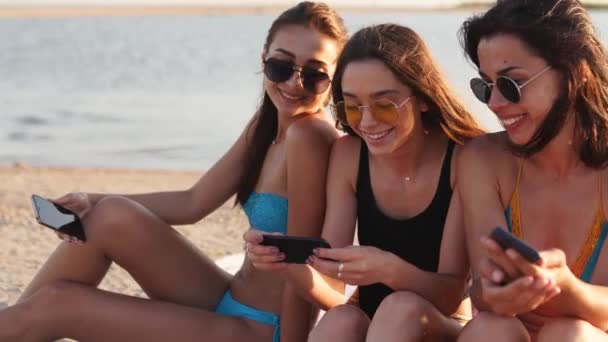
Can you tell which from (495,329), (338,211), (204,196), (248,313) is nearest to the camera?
(495,329)

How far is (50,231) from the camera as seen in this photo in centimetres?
830

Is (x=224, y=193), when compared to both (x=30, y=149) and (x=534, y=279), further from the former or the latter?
(x=30, y=149)

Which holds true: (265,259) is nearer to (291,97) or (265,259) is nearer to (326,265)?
(326,265)

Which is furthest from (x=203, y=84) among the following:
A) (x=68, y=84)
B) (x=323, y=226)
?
(x=323, y=226)

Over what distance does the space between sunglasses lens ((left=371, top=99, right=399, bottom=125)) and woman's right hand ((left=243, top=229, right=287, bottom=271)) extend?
0.59 m

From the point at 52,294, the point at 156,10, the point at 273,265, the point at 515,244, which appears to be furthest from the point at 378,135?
the point at 156,10

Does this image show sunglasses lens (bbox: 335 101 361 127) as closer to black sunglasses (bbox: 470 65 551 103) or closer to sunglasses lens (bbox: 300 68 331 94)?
sunglasses lens (bbox: 300 68 331 94)

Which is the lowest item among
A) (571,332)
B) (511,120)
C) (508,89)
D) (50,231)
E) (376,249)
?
(50,231)

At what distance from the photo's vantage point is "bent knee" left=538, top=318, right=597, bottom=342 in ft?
10.9

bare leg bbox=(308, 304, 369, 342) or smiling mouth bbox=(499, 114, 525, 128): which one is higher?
smiling mouth bbox=(499, 114, 525, 128)

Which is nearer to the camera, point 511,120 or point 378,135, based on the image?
point 511,120

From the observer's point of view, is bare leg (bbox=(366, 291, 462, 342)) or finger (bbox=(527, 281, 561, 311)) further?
bare leg (bbox=(366, 291, 462, 342))

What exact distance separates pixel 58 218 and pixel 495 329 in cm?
186

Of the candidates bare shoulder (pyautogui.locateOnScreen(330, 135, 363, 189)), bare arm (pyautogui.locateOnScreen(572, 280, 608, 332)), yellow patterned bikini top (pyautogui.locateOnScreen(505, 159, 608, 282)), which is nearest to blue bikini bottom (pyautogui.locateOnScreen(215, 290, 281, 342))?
bare shoulder (pyautogui.locateOnScreen(330, 135, 363, 189))
